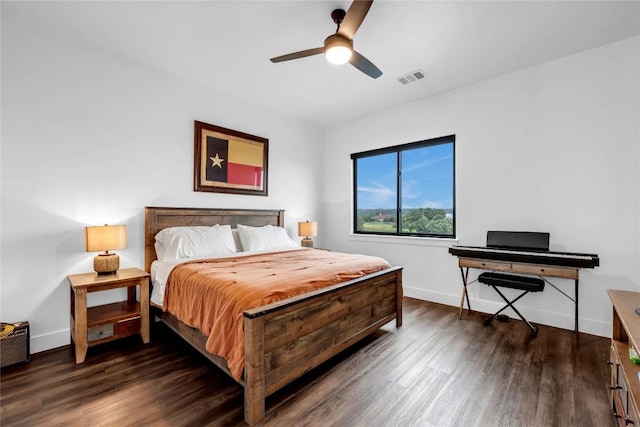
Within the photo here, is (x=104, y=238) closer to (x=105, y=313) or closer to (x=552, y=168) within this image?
(x=105, y=313)

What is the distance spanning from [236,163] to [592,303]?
4.30 metres

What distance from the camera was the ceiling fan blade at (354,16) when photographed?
184 centimetres

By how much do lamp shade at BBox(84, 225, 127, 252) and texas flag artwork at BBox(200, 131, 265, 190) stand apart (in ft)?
4.07

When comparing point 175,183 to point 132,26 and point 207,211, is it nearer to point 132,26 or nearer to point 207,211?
point 207,211

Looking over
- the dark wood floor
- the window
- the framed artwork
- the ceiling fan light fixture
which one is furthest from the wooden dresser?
the framed artwork

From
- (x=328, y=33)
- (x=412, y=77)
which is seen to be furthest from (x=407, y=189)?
(x=328, y=33)

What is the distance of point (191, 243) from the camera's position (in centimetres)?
305

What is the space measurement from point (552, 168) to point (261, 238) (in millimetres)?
3376

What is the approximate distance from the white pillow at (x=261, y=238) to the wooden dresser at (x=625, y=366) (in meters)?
3.15

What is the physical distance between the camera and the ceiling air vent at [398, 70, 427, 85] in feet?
10.8

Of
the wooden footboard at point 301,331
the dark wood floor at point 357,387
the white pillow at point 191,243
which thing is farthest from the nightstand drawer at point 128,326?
the wooden footboard at point 301,331

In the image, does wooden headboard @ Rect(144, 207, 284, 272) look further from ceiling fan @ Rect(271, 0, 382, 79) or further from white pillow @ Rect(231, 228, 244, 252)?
ceiling fan @ Rect(271, 0, 382, 79)

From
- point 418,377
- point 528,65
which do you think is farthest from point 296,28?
point 418,377

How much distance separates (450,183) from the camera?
3910mm
